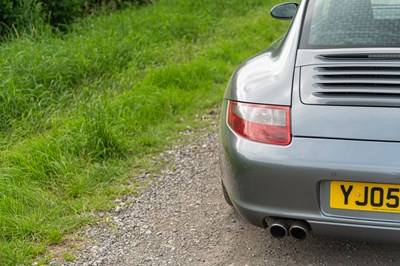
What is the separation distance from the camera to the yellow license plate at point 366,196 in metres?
2.47

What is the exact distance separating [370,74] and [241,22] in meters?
6.32

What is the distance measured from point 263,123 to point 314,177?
0.37m

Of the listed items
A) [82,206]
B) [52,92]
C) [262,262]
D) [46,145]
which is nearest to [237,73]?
[262,262]

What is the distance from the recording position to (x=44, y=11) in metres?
7.67

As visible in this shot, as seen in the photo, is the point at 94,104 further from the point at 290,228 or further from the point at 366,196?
the point at 366,196

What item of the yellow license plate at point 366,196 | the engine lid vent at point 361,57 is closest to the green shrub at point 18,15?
the engine lid vent at point 361,57

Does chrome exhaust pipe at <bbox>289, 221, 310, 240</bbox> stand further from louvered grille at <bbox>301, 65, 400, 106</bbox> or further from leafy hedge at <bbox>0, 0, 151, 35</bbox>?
leafy hedge at <bbox>0, 0, 151, 35</bbox>

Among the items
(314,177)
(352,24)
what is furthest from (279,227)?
(352,24)

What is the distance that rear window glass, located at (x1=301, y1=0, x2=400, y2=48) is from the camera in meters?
2.95

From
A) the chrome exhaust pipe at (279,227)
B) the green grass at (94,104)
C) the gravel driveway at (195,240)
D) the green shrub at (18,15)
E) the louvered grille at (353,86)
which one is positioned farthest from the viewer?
the green shrub at (18,15)

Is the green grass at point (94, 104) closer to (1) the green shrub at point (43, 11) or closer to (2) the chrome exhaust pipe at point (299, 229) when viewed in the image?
(1) the green shrub at point (43, 11)

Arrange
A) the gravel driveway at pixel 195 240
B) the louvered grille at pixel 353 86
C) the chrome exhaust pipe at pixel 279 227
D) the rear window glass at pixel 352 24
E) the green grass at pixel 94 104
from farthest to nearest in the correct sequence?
1. the green grass at pixel 94 104
2. the gravel driveway at pixel 195 240
3. the rear window glass at pixel 352 24
4. the chrome exhaust pipe at pixel 279 227
5. the louvered grille at pixel 353 86

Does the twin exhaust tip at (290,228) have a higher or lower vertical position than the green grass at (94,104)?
higher

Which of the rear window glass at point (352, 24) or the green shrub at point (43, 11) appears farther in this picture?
the green shrub at point (43, 11)
